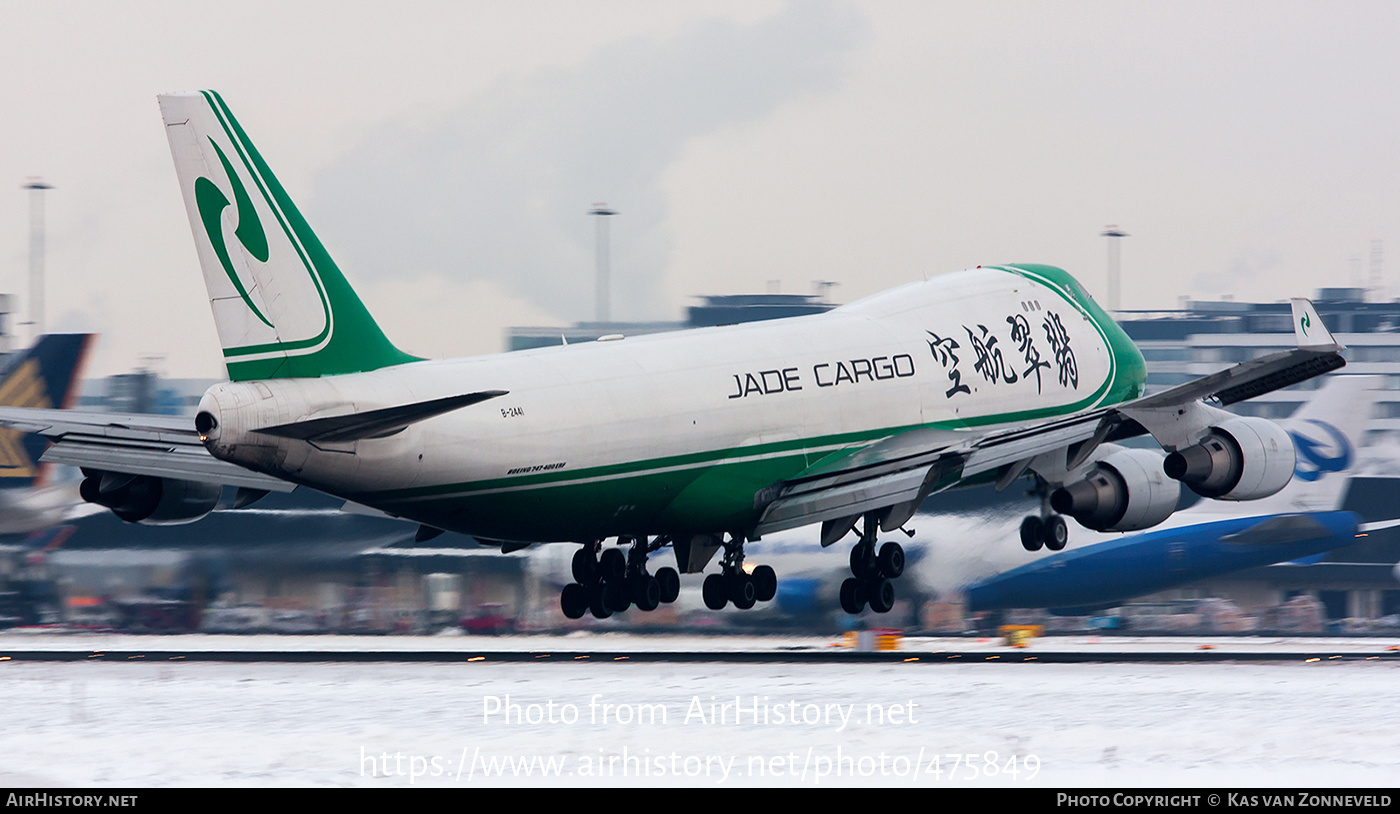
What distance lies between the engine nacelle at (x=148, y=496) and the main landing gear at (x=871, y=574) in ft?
42.2

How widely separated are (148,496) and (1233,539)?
4474cm

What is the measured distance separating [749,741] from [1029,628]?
27905 millimetres

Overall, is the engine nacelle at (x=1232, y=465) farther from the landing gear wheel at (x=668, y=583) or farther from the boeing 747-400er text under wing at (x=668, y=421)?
the landing gear wheel at (x=668, y=583)

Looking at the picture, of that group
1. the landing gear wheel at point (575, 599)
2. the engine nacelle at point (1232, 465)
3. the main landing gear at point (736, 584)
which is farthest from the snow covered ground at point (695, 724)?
the engine nacelle at point (1232, 465)

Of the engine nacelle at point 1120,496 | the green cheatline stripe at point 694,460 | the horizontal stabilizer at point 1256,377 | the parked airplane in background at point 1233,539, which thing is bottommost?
the parked airplane in background at point 1233,539

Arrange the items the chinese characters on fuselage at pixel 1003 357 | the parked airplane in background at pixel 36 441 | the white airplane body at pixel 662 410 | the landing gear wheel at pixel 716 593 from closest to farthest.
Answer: the white airplane body at pixel 662 410, the landing gear wheel at pixel 716 593, the chinese characters on fuselage at pixel 1003 357, the parked airplane in background at pixel 36 441

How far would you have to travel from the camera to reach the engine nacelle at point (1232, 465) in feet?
117

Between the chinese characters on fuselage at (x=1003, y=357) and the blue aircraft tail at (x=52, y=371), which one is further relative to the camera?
the blue aircraft tail at (x=52, y=371)

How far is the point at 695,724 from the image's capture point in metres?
36.7

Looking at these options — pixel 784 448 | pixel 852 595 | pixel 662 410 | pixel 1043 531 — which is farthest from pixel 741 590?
pixel 1043 531

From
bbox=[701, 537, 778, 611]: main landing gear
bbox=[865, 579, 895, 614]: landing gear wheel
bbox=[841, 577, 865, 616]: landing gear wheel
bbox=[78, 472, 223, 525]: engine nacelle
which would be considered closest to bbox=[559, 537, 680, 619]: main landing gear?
bbox=[701, 537, 778, 611]: main landing gear

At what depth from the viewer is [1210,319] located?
136875mm

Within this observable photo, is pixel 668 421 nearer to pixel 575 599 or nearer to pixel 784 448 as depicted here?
pixel 784 448
